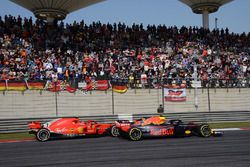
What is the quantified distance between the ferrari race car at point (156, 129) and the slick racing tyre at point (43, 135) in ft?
8.49

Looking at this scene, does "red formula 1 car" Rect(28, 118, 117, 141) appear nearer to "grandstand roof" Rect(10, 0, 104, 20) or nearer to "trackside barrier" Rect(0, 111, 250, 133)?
"trackside barrier" Rect(0, 111, 250, 133)

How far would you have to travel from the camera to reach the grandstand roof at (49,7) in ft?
109

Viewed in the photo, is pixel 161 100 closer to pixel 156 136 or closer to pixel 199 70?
pixel 199 70

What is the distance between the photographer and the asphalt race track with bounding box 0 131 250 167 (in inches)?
352

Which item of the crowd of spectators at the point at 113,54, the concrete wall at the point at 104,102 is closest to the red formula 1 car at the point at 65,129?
the concrete wall at the point at 104,102

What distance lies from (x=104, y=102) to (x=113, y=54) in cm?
448

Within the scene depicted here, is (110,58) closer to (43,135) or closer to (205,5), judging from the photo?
(43,135)

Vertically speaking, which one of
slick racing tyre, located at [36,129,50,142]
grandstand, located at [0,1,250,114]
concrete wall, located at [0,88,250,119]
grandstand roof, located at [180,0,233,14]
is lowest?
slick racing tyre, located at [36,129,50,142]

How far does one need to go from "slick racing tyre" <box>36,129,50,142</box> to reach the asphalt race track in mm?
302

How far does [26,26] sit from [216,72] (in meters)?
12.9

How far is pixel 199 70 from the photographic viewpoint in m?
24.9

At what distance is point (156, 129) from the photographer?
13.6 meters

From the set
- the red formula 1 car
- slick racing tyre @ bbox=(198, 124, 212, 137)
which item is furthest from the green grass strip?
slick racing tyre @ bbox=(198, 124, 212, 137)

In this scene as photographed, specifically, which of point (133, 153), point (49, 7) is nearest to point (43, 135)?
point (133, 153)
